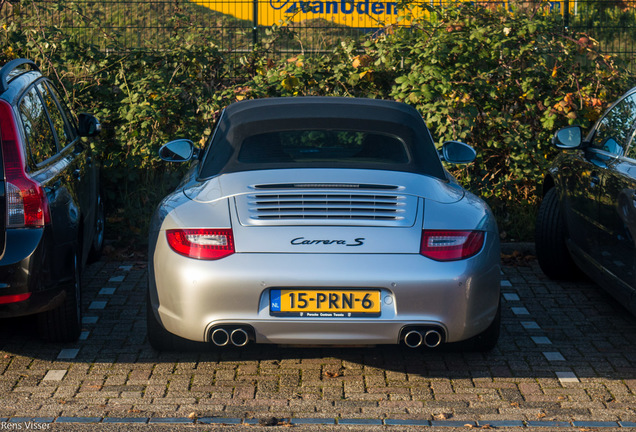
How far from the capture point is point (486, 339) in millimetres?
5090

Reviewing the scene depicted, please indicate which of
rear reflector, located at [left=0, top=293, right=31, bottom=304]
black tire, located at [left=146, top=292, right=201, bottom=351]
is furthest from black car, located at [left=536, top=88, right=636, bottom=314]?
rear reflector, located at [left=0, top=293, right=31, bottom=304]

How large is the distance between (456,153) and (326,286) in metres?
1.93

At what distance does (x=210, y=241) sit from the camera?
441 cm

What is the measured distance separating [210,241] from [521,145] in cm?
514

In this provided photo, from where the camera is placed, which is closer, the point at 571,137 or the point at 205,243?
the point at 205,243

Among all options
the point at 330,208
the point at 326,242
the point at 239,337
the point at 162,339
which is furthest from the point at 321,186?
the point at 162,339

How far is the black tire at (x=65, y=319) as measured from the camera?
521cm

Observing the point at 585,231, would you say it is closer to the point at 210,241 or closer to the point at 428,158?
the point at 428,158

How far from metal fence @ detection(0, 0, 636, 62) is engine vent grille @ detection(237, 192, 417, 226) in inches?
215

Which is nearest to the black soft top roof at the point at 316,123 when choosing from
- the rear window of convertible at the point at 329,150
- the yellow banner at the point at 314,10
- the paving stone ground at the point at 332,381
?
the rear window of convertible at the point at 329,150

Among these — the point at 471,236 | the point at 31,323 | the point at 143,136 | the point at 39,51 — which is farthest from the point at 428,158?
the point at 39,51

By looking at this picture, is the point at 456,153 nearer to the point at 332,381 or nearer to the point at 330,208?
the point at 330,208

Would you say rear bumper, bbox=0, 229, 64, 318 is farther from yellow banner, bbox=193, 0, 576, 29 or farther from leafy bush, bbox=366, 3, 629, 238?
yellow banner, bbox=193, 0, 576, 29

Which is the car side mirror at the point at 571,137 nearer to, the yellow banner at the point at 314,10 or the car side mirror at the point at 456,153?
the car side mirror at the point at 456,153
